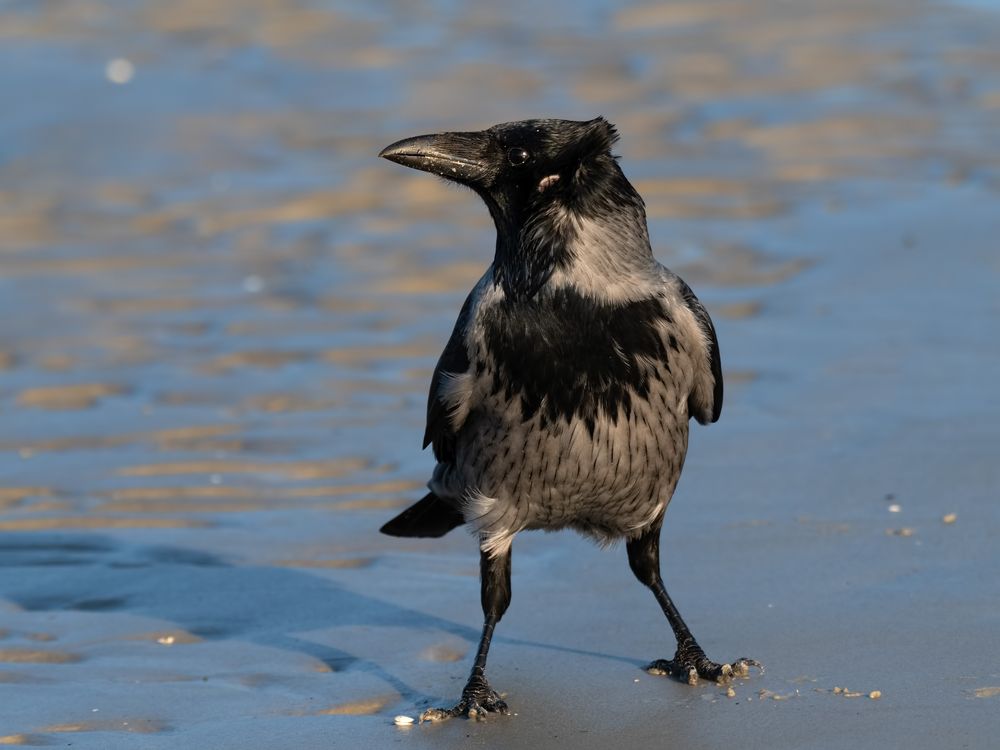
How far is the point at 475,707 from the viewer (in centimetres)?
440

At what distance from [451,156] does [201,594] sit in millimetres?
1733

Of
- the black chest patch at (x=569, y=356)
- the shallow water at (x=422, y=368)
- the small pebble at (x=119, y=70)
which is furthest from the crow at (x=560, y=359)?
the small pebble at (x=119, y=70)

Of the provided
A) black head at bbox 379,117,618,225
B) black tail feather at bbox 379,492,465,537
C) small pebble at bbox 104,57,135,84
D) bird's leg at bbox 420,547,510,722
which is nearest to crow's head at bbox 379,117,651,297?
black head at bbox 379,117,618,225

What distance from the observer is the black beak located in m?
4.56

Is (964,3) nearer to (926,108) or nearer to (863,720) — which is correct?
(926,108)

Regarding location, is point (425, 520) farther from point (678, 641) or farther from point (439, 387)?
point (678, 641)

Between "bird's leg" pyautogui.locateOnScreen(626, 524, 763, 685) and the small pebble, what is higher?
the small pebble

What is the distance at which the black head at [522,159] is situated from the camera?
4516 millimetres

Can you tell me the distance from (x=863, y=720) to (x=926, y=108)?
8.01m

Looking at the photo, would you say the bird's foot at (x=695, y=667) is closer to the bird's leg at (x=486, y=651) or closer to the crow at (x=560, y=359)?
the crow at (x=560, y=359)

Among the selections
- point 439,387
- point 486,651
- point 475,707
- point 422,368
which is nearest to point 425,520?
point 439,387

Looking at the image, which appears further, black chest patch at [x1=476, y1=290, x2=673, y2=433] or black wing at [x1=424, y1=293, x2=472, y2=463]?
A: black wing at [x1=424, y1=293, x2=472, y2=463]

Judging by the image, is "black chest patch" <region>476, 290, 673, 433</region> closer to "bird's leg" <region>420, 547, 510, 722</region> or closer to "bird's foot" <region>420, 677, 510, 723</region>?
"bird's leg" <region>420, 547, 510, 722</region>

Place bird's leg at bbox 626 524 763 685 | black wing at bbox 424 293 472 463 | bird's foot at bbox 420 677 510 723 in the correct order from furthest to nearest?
black wing at bbox 424 293 472 463 < bird's leg at bbox 626 524 763 685 < bird's foot at bbox 420 677 510 723
